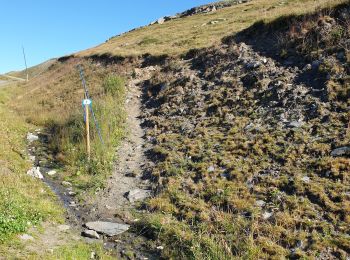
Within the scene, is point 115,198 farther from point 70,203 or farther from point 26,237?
point 26,237

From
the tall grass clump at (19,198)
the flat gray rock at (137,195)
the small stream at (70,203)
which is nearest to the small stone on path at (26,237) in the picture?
the tall grass clump at (19,198)

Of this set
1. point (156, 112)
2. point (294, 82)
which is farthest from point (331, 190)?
point (156, 112)

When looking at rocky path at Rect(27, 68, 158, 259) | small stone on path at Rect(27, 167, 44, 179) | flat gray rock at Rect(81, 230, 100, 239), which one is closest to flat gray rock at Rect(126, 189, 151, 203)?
rocky path at Rect(27, 68, 158, 259)

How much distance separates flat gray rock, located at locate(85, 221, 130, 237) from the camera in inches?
408

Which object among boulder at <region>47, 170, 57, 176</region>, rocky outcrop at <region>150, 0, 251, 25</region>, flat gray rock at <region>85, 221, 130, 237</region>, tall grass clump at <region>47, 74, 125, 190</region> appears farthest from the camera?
rocky outcrop at <region>150, 0, 251, 25</region>

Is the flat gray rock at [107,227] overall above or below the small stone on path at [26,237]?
below

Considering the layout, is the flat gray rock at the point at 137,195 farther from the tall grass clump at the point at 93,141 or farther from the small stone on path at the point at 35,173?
the small stone on path at the point at 35,173

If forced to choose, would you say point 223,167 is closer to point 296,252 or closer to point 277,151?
point 277,151

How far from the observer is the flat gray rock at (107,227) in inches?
408

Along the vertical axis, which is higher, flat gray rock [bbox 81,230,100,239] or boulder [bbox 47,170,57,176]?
boulder [bbox 47,170,57,176]

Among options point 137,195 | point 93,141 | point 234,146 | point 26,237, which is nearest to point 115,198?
point 137,195

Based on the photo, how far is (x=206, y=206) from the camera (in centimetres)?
1087

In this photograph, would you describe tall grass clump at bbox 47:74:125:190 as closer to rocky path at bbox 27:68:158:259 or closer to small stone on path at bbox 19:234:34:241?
rocky path at bbox 27:68:158:259

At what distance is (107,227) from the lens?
10617 millimetres
